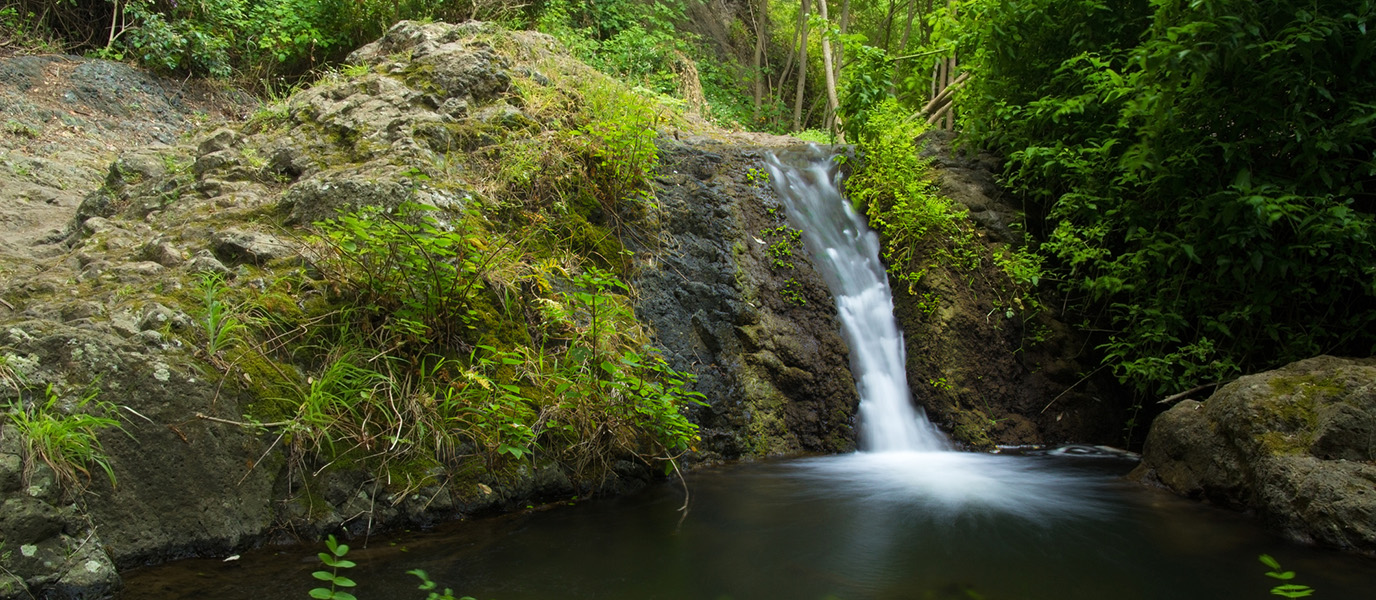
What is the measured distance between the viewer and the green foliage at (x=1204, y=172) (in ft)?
14.5

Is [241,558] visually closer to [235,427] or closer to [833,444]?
[235,427]

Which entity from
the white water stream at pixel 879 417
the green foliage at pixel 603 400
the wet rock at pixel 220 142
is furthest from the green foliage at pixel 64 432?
the white water stream at pixel 879 417

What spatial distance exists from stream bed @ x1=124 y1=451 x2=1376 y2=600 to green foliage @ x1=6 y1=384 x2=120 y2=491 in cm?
44

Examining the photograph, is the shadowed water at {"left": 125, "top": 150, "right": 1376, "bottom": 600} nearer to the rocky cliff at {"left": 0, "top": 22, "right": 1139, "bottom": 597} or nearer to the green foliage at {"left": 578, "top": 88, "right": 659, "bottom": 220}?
the rocky cliff at {"left": 0, "top": 22, "right": 1139, "bottom": 597}

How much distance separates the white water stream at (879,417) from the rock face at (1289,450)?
671 millimetres

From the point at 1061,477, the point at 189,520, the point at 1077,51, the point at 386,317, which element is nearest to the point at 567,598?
the point at 189,520

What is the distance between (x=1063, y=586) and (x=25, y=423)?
3.88 meters

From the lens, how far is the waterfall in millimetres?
5484

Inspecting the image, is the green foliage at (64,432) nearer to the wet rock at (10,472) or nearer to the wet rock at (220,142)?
the wet rock at (10,472)

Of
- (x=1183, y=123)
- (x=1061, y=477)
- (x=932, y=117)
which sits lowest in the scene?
(x=1061, y=477)

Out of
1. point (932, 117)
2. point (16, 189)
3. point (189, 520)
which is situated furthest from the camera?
point (932, 117)

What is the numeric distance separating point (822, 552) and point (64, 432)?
2.95m

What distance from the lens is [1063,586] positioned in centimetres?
296

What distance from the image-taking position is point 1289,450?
12.8 feet
